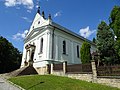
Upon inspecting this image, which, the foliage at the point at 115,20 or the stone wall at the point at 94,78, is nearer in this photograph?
the stone wall at the point at 94,78

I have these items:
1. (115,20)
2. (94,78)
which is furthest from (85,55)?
(94,78)

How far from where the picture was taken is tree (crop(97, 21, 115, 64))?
1945cm

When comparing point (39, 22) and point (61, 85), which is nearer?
point (61, 85)

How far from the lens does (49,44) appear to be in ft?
74.5

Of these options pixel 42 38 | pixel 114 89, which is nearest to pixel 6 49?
pixel 42 38

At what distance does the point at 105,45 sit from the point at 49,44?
874cm

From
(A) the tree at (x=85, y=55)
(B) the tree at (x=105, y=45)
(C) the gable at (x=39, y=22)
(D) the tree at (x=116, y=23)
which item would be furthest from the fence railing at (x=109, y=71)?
(C) the gable at (x=39, y=22)

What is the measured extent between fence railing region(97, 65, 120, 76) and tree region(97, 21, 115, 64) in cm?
764

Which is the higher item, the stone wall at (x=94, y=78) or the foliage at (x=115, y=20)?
the foliage at (x=115, y=20)

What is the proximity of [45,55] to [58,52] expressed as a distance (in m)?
2.63

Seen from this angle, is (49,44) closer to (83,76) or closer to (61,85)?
(83,76)

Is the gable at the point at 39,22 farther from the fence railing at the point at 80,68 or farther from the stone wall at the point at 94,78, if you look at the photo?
the stone wall at the point at 94,78

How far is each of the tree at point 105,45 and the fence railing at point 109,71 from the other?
25.1ft

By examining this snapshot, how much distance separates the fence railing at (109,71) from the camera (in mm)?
10909
